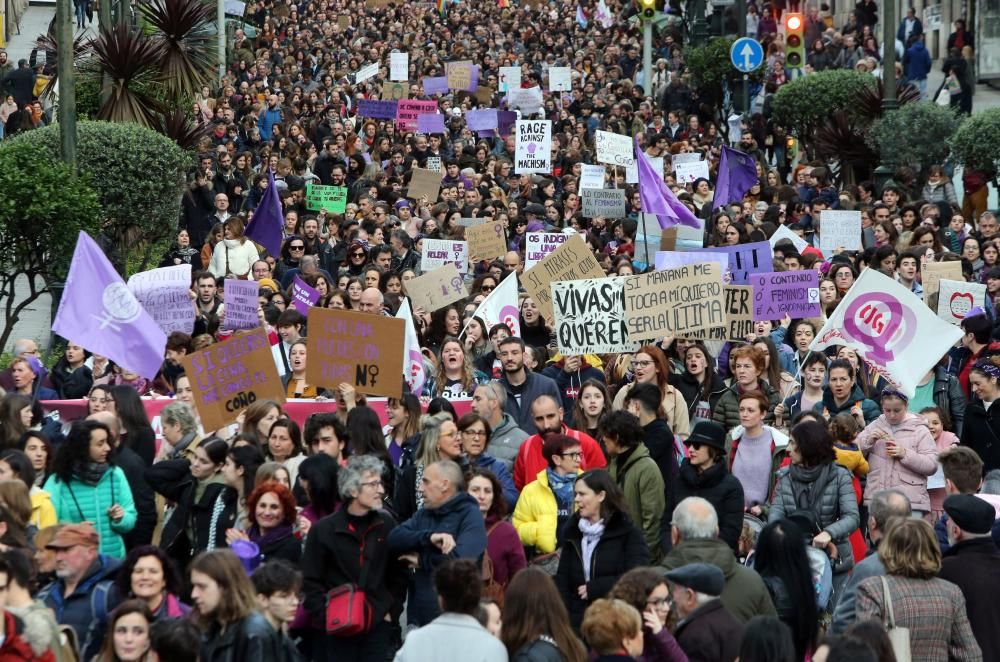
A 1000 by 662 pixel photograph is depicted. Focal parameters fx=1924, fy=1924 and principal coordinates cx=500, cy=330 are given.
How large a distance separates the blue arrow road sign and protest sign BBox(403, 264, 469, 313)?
1453 cm

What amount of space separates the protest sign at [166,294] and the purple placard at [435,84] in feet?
57.8

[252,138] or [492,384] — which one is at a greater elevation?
[252,138]

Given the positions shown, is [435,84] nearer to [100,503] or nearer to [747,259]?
[747,259]

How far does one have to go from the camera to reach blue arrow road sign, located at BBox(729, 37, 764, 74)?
29.3 meters

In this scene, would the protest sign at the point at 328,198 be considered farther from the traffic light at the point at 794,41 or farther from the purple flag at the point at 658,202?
the traffic light at the point at 794,41

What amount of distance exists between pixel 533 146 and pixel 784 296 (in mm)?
10564

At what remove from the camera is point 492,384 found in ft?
36.0

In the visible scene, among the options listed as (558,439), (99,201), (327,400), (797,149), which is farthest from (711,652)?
(797,149)

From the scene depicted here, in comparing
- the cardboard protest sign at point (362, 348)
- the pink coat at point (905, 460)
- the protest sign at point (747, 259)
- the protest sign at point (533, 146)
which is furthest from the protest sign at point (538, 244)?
the pink coat at point (905, 460)

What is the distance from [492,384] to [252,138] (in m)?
16.5

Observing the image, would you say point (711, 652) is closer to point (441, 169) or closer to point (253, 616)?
point (253, 616)

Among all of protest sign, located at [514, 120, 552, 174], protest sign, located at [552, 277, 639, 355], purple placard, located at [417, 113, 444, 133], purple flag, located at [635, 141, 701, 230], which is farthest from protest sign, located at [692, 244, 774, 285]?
→ purple placard, located at [417, 113, 444, 133]

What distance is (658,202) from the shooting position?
19.1m

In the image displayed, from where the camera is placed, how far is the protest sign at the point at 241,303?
14477mm
